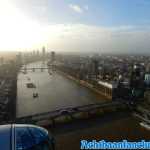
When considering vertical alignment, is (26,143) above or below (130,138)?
above

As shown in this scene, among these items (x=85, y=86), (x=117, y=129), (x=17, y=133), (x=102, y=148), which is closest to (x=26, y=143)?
(x=17, y=133)

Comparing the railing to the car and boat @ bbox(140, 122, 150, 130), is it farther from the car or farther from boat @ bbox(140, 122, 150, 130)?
the car

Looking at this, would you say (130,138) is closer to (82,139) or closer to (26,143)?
(82,139)

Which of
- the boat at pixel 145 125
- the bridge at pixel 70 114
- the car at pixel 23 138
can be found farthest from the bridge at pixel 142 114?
the car at pixel 23 138

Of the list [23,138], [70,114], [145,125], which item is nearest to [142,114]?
[145,125]

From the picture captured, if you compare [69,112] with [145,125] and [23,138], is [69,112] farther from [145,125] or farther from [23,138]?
[23,138]

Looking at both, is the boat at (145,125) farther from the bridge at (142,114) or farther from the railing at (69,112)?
the railing at (69,112)

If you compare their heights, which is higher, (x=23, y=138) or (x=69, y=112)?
(x=23, y=138)
